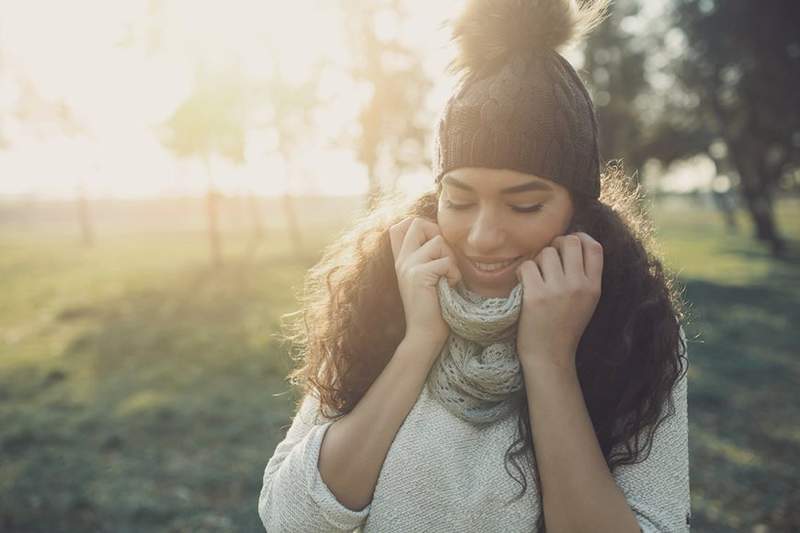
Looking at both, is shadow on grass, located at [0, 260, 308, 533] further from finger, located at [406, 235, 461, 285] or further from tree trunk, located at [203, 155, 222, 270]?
tree trunk, located at [203, 155, 222, 270]

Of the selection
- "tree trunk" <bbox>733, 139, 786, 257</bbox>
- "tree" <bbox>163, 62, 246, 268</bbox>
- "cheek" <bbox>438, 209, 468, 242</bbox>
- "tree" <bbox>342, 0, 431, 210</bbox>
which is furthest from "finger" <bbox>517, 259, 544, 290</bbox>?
"tree trunk" <bbox>733, 139, 786, 257</bbox>

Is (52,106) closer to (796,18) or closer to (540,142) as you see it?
(796,18)

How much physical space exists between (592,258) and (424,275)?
50 centimetres

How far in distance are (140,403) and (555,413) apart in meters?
6.80

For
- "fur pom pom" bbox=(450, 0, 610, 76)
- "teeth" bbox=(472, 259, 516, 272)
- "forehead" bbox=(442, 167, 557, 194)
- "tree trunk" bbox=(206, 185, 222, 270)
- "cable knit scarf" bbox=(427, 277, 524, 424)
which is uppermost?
"fur pom pom" bbox=(450, 0, 610, 76)

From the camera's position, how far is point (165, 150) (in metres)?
17.8

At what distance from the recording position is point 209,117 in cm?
1645

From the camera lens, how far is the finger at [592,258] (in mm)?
1751

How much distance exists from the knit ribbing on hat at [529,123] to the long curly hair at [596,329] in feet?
0.69

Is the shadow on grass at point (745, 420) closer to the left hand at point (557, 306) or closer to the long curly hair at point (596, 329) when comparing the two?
the long curly hair at point (596, 329)

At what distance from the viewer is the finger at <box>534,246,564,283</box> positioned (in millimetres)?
1716

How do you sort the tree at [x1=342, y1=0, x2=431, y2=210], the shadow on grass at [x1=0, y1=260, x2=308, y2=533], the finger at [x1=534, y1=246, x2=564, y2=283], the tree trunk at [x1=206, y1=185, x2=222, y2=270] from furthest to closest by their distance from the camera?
1. the tree trunk at [x1=206, y1=185, x2=222, y2=270]
2. the tree at [x1=342, y1=0, x2=431, y2=210]
3. the shadow on grass at [x1=0, y1=260, x2=308, y2=533]
4. the finger at [x1=534, y1=246, x2=564, y2=283]

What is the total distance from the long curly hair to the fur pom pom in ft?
1.63

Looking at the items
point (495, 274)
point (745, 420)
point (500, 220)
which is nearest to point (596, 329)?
point (495, 274)
